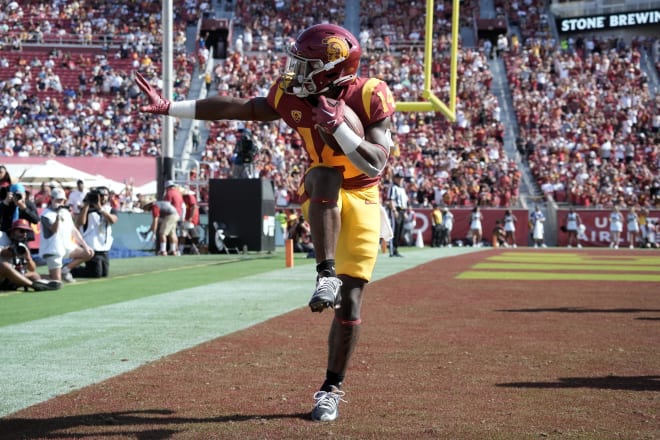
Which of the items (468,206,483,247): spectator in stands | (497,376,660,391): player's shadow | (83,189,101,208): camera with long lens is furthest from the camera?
(468,206,483,247): spectator in stands

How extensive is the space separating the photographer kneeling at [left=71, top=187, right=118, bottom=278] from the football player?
8966 mm

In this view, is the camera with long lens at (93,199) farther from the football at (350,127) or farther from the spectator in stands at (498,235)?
the spectator in stands at (498,235)

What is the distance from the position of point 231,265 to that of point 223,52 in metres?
23.7

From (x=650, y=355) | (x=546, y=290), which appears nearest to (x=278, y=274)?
(x=546, y=290)

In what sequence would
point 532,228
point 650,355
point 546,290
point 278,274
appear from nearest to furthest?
point 650,355, point 546,290, point 278,274, point 532,228

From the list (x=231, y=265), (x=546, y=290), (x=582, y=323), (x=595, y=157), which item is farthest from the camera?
(x=595, y=157)

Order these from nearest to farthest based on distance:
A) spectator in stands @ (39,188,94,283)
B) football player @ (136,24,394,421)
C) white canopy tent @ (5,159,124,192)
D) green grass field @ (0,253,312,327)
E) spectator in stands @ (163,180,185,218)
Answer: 1. football player @ (136,24,394,421)
2. green grass field @ (0,253,312,327)
3. spectator in stands @ (39,188,94,283)
4. spectator in stands @ (163,180,185,218)
5. white canopy tent @ (5,159,124,192)

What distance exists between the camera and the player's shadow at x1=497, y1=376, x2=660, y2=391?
547 cm

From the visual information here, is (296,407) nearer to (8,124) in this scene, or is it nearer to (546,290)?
(546,290)

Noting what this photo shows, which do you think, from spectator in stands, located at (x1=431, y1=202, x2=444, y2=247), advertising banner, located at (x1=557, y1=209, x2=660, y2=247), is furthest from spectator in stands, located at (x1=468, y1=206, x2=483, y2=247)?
advertising banner, located at (x1=557, y1=209, x2=660, y2=247)

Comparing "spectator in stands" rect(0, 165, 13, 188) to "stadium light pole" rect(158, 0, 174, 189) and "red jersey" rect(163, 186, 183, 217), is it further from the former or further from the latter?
"red jersey" rect(163, 186, 183, 217)

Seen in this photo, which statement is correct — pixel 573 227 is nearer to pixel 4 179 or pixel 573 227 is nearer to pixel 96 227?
pixel 96 227

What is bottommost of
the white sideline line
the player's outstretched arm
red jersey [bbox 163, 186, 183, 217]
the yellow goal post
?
the white sideline line

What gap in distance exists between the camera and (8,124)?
3500 centimetres
